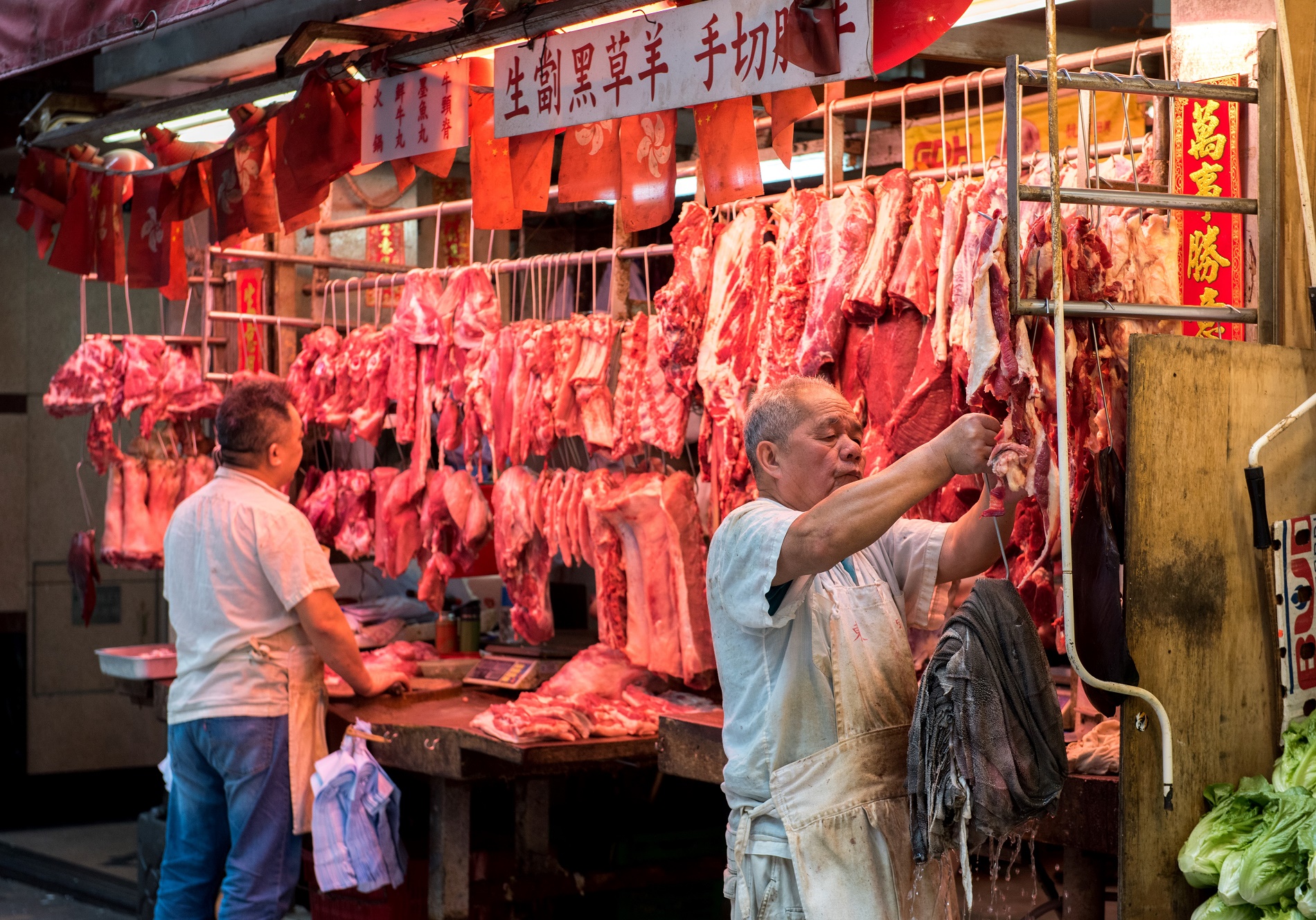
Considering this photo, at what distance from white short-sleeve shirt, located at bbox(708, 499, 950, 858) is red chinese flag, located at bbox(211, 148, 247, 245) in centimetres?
376

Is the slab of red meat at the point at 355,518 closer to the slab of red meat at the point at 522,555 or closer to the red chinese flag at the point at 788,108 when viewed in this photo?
the slab of red meat at the point at 522,555

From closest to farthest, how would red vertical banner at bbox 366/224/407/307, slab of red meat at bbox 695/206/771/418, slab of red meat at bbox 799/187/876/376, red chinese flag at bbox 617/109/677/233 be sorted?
slab of red meat at bbox 799/187/876/376 < red chinese flag at bbox 617/109/677/233 < slab of red meat at bbox 695/206/771/418 < red vertical banner at bbox 366/224/407/307

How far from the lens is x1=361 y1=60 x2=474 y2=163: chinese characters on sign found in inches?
210

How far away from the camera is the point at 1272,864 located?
2904 mm

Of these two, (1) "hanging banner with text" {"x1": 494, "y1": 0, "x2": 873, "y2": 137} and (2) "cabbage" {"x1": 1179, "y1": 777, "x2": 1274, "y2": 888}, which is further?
(1) "hanging banner with text" {"x1": 494, "y1": 0, "x2": 873, "y2": 137}

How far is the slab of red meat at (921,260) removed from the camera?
167 inches

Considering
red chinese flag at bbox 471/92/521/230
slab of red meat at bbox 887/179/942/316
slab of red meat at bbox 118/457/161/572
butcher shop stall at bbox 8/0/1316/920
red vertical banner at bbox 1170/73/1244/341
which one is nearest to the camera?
butcher shop stall at bbox 8/0/1316/920

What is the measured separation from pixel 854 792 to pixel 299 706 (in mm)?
2679

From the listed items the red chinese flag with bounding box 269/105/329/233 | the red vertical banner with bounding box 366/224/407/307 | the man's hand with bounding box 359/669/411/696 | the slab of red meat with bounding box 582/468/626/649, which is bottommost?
the man's hand with bounding box 359/669/411/696

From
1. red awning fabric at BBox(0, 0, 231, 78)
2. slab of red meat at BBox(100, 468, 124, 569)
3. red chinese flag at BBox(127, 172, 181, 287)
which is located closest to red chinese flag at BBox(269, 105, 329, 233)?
red awning fabric at BBox(0, 0, 231, 78)

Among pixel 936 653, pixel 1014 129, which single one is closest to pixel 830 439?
pixel 936 653

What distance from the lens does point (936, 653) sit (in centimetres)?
298

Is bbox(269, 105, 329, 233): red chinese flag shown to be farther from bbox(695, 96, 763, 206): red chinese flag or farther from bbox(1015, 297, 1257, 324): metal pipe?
bbox(1015, 297, 1257, 324): metal pipe

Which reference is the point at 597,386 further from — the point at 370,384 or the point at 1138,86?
the point at 1138,86
